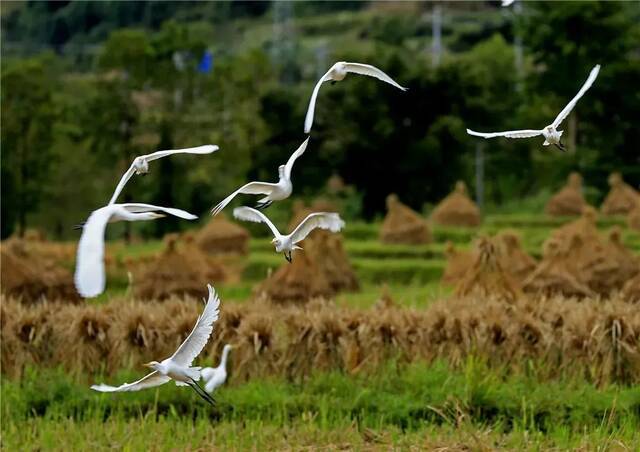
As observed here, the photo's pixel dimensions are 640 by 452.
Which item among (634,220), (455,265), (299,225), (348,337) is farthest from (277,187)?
(634,220)

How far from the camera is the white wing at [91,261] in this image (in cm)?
405

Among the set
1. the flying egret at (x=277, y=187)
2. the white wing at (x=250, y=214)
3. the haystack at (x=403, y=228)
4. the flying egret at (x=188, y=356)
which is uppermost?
the flying egret at (x=277, y=187)

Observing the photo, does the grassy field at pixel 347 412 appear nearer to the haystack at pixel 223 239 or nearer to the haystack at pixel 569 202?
the haystack at pixel 223 239

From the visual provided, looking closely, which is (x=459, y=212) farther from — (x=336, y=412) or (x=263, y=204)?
(x=263, y=204)

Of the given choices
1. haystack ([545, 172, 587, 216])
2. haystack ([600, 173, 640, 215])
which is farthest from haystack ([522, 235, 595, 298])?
haystack ([545, 172, 587, 216])

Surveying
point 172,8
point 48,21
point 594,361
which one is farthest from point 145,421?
point 172,8

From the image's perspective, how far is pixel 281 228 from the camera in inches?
842

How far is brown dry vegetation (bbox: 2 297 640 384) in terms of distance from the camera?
338 inches

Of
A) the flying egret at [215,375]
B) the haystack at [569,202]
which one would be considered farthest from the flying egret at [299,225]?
the haystack at [569,202]

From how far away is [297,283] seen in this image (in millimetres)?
14031

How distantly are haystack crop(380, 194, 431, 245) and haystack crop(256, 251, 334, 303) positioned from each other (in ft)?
14.2

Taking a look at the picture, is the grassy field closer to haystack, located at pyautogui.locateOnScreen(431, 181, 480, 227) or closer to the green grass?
the green grass

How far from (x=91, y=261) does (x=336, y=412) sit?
158 inches

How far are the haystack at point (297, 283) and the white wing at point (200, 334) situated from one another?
8228 mm
